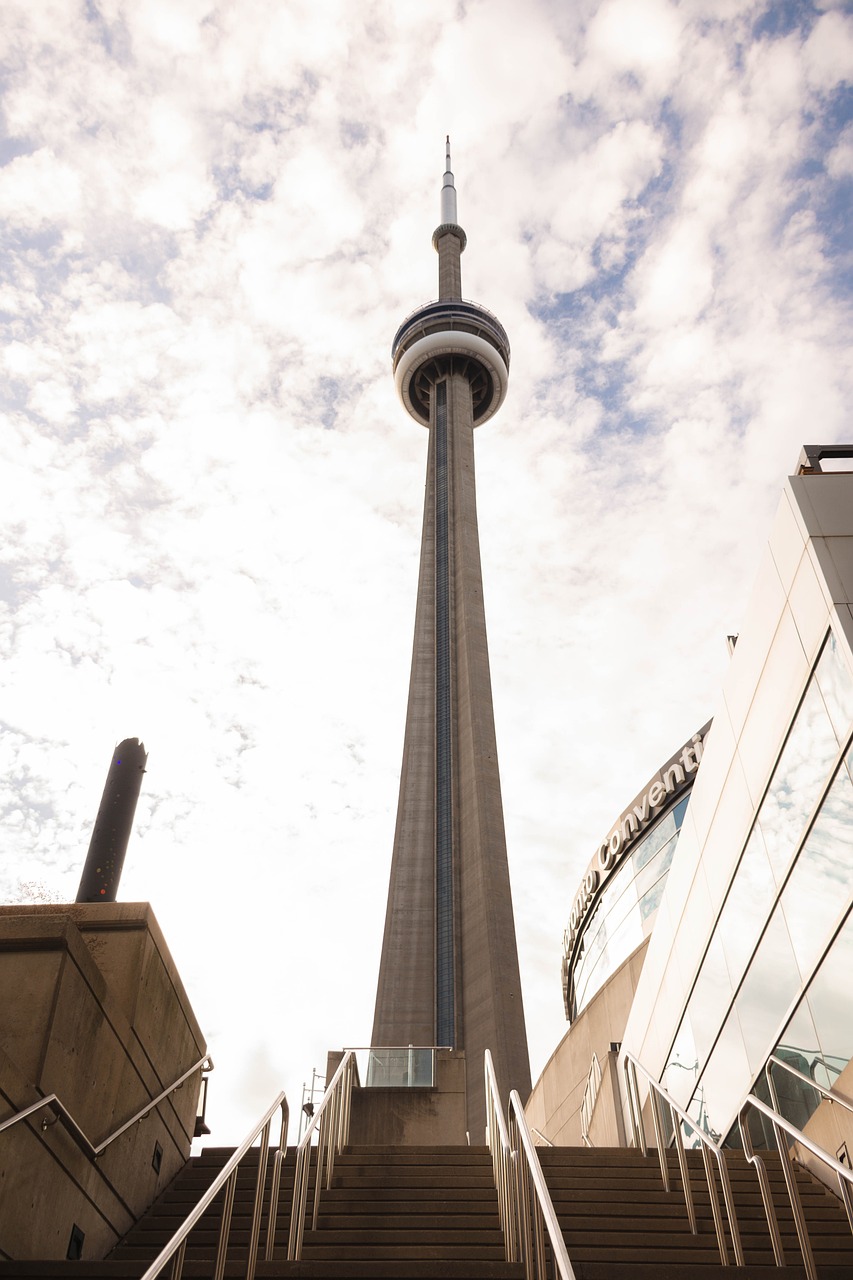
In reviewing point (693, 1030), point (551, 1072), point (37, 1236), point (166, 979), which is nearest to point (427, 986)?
point (551, 1072)

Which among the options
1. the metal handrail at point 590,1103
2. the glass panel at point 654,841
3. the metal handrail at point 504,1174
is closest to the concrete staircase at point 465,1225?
the metal handrail at point 504,1174

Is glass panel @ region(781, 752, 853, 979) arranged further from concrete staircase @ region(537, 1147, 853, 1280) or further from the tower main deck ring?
the tower main deck ring

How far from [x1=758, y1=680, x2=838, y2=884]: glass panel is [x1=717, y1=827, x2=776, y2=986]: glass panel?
0.20 m

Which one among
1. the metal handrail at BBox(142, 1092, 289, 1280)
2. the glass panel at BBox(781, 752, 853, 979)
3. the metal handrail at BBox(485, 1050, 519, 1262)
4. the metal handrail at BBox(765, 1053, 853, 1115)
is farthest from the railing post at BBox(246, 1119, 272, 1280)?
the glass panel at BBox(781, 752, 853, 979)

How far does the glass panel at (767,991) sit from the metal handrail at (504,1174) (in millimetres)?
2365

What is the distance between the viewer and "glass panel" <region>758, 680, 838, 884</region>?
749cm

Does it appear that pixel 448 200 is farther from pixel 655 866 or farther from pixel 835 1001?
pixel 835 1001

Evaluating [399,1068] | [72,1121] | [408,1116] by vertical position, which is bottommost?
[72,1121]

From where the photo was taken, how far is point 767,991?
8.57 metres

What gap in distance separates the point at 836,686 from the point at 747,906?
269 cm

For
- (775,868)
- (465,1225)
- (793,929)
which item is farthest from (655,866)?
(465,1225)

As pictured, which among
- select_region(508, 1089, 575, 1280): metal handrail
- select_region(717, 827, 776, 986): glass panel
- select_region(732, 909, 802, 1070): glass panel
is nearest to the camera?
select_region(508, 1089, 575, 1280): metal handrail

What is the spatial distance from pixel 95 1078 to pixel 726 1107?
588cm

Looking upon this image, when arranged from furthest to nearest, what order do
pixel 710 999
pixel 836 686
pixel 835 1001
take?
pixel 710 999, pixel 835 1001, pixel 836 686
